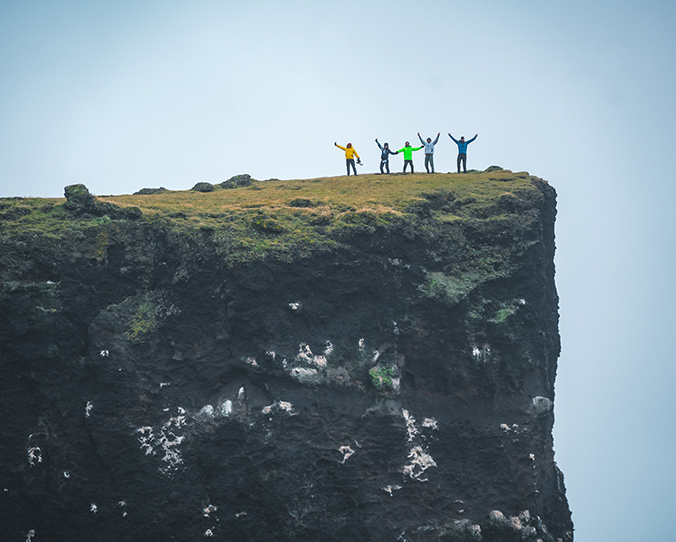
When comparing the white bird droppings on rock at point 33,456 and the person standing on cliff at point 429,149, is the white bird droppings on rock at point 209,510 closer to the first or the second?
the white bird droppings on rock at point 33,456

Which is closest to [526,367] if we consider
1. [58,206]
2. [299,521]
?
[299,521]

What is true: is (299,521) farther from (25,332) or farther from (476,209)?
(476,209)

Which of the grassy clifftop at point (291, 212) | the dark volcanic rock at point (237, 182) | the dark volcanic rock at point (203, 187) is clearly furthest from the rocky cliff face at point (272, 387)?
the dark volcanic rock at point (237, 182)

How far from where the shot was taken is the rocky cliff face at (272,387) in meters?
18.8

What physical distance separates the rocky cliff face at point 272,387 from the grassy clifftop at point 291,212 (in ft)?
0.80

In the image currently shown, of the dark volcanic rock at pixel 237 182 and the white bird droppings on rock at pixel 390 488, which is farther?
the dark volcanic rock at pixel 237 182

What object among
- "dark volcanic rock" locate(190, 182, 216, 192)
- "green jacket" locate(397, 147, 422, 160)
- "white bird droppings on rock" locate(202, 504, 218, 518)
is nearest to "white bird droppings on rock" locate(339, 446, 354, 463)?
"white bird droppings on rock" locate(202, 504, 218, 518)

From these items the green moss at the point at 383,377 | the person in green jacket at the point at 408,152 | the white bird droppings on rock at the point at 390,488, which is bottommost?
the white bird droppings on rock at the point at 390,488

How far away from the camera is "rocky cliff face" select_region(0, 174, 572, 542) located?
1880 cm

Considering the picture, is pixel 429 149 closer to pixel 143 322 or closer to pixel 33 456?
pixel 143 322

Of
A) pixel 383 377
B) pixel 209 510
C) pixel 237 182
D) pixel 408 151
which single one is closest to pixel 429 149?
pixel 408 151

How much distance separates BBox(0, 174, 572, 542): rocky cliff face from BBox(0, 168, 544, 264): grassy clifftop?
9.6 inches

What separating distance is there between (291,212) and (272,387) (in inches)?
323

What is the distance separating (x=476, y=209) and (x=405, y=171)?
1022 cm
